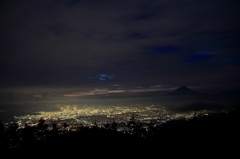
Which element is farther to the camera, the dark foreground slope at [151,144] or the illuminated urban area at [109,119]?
the illuminated urban area at [109,119]

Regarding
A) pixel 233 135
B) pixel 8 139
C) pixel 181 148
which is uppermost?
pixel 233 135

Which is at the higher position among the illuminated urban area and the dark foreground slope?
the dark foreground slope

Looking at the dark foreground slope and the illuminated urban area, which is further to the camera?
the illuminated urban area

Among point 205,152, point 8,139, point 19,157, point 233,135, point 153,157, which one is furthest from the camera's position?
point 8,139

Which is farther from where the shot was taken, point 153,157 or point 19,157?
point 19,157

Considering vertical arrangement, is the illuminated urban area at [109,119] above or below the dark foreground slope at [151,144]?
below

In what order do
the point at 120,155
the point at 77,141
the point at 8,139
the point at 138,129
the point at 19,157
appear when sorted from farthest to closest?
the point at 138,129 < the point at 8,139 < the point at 77,141 < the point at 19,157 < the point at 120,155

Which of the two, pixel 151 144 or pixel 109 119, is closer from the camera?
pixel 151 144

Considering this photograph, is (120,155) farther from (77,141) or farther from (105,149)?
(77,141)

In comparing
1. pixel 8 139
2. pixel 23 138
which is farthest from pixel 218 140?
pixel 8 139

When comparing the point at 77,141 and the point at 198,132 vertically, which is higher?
the point at 198,132

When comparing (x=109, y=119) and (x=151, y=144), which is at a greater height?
(x=151, y=144)
